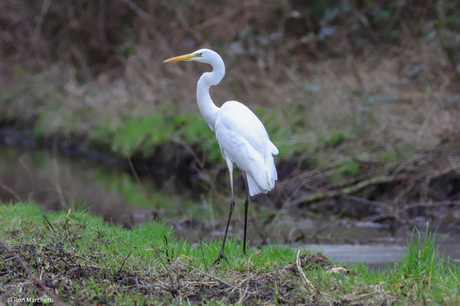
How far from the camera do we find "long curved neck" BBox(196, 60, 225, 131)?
16.3ft

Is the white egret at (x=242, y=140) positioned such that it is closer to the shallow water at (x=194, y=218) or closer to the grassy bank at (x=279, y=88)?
the shallow water at (x=194, y=218)

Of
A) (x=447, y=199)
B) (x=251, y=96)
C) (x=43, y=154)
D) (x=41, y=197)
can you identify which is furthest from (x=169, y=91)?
(x=447, y=199)

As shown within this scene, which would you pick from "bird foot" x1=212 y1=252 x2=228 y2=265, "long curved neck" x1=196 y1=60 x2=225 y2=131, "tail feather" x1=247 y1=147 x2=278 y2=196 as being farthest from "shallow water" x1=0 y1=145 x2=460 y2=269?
"long curved neck" x1=196 y1=60 x2=225 y2=131

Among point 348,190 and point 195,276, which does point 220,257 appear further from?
point 348,190

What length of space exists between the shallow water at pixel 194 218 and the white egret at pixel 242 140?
954mm

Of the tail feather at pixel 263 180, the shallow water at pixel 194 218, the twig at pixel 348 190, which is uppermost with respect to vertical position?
the tail feather at pixel 263 180

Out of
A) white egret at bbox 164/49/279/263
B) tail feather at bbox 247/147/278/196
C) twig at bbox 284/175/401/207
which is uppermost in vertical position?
white egret at bbox 164/49/279/263

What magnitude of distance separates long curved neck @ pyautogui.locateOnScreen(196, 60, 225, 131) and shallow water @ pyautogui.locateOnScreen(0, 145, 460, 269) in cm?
148

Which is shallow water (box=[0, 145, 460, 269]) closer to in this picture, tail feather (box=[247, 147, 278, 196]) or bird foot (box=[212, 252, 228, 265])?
tail feather (box=[247, 147, 278, 196])

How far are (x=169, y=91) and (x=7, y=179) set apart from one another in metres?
4.18

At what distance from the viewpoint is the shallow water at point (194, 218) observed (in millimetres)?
5727

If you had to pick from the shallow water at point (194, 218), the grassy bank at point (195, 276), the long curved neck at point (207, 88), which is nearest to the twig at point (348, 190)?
the shallow water at point (194, 218)

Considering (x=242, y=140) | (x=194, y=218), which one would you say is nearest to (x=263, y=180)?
(x=242, y=140)

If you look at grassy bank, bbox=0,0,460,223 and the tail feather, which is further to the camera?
grassy bank, bbox=0,0,460,223
